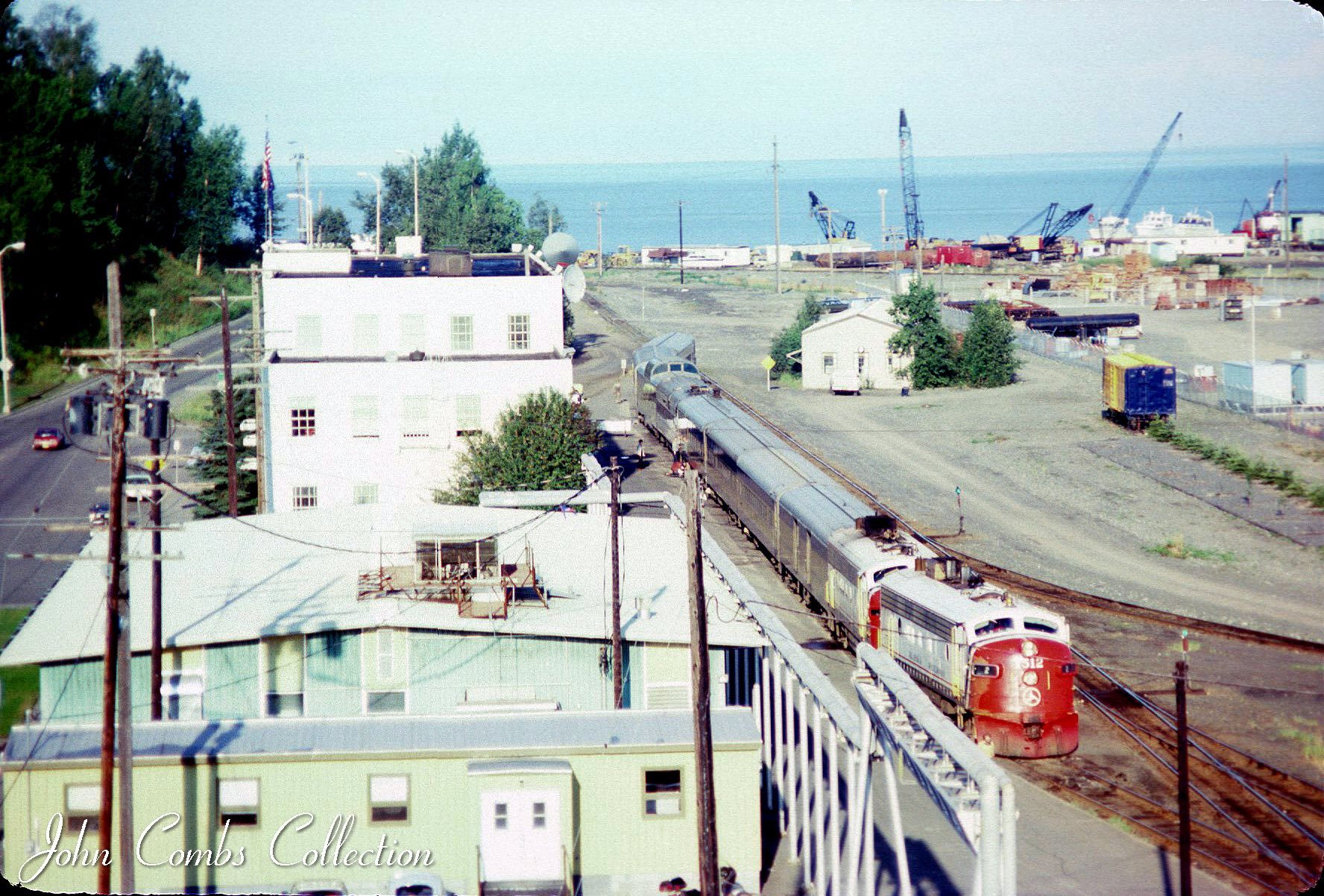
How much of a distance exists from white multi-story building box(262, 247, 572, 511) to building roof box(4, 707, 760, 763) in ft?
78.2

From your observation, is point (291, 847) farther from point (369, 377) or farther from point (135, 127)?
point (135, 127)

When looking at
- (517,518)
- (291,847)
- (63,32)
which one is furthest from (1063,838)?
(63,32)

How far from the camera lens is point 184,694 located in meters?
25.2

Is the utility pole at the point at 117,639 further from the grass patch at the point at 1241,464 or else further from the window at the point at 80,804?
the grass patch at the point at 1241,464

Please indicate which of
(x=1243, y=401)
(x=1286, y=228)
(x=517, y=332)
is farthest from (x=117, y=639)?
(x=1286, y=228)

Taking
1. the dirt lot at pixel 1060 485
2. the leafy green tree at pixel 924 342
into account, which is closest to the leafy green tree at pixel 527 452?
the dirt lot at pixel 1060 485

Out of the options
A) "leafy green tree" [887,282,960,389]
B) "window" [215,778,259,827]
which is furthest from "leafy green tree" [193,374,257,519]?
"leafy green tree" [887,282,960,389]

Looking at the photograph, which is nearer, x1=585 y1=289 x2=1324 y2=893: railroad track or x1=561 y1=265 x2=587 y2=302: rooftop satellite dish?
x1=585 y1=289 x2=1324 y2=893: railroad track

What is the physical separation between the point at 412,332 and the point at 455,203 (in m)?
61.1

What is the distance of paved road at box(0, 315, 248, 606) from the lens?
4212cm

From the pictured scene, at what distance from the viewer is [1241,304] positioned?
310ft

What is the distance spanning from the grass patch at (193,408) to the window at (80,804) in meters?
41.8

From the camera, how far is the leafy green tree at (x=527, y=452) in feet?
143

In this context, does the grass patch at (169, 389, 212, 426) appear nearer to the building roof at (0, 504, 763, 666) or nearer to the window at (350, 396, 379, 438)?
the window at (350, 396, 379, 438)
